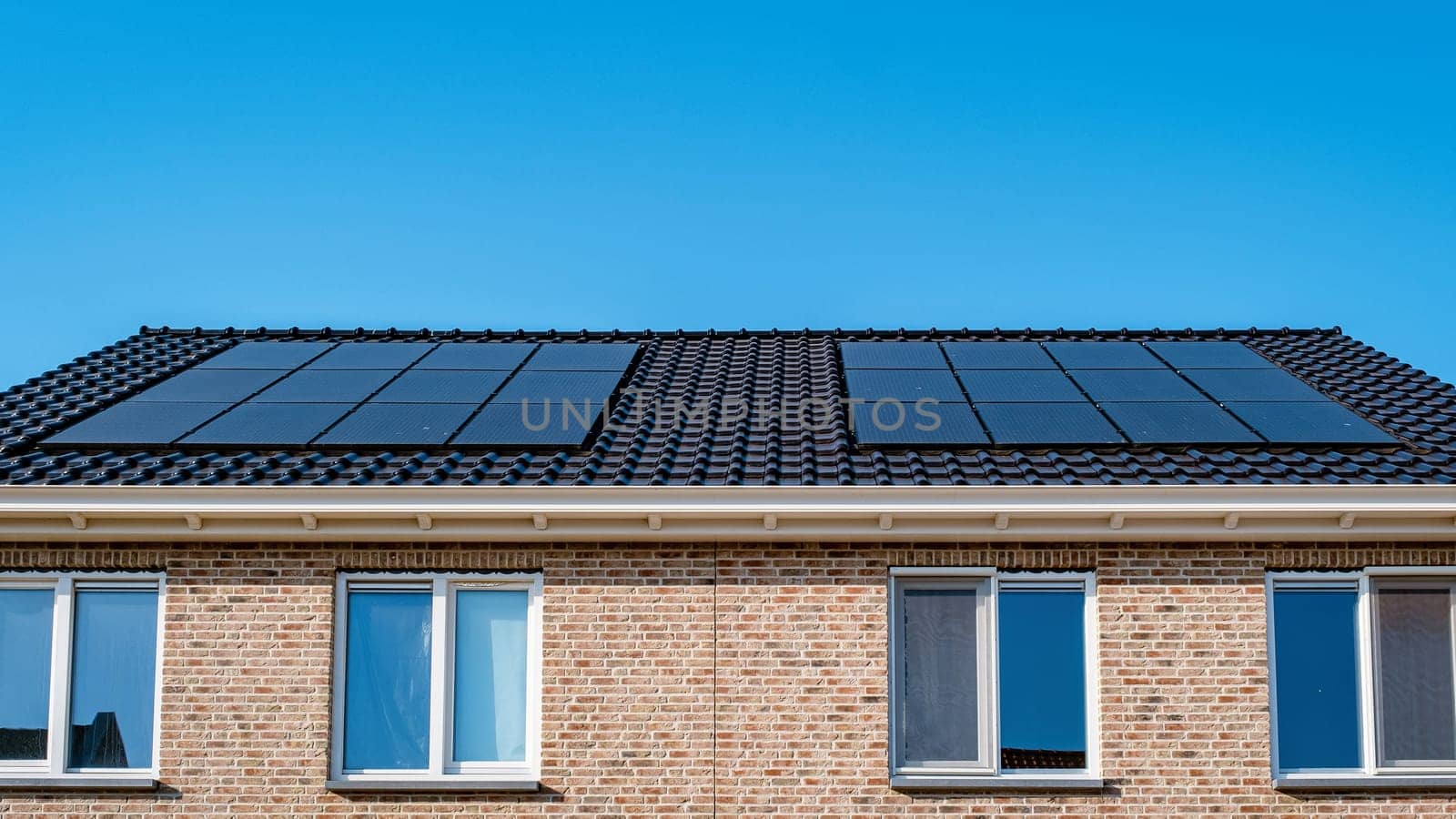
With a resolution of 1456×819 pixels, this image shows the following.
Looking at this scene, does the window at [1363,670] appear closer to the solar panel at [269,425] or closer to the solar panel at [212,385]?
the solar panel at [269,425]

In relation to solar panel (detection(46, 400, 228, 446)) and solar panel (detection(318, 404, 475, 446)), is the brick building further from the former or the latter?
solar panel (detection(46, 400, 228, 446))

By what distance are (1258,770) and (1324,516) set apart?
2073 mm

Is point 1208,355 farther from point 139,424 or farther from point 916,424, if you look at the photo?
point 139,424

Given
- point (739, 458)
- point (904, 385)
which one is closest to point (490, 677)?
point (739, 458)

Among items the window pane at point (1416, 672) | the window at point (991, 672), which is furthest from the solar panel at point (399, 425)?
the window pane at point (1416, 672)

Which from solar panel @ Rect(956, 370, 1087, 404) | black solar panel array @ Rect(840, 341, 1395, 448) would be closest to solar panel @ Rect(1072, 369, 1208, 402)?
black solar panel array @ Rect(840, 341, 1395, 448)

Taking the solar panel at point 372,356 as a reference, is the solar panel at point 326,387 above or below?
below

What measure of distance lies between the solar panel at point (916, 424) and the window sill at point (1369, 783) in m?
3.62

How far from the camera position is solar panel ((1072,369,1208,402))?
45.0ft

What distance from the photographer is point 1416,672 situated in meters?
11.8

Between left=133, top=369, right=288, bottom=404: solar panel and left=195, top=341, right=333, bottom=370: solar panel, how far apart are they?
A: 0.24 m

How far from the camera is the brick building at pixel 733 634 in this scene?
11320 millimetres

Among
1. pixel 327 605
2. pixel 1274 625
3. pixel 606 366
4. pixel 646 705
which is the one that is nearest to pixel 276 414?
pixel 327 605

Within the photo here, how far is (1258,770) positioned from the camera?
11.4m
